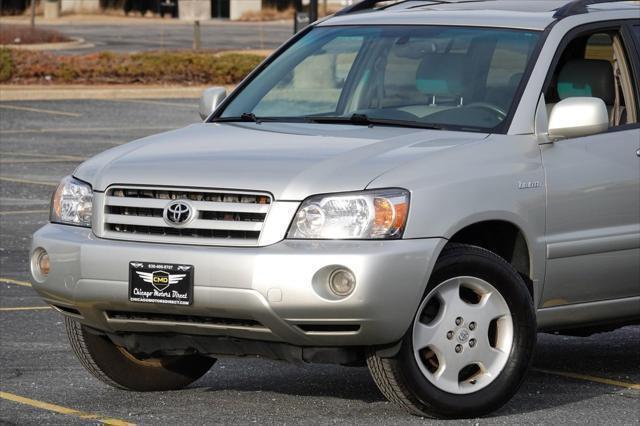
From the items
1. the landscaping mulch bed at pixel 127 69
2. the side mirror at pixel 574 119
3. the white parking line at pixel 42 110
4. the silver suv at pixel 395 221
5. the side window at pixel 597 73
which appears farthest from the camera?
the landscaping mulch bed at pixel 127 69

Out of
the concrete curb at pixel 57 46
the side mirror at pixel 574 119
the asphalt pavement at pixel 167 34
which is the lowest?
the asphalt pavement at pixel 167 34

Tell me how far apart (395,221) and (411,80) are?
1446 mm

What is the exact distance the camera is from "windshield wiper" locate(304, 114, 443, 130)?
25.3 ft

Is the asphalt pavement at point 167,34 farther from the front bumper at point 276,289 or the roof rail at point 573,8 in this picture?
the front bumper at point 276,289

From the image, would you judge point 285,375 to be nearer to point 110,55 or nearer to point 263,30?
point 110,55

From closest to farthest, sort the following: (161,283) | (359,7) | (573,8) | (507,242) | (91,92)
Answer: (161,283) < (507,242) < (573,8) < (359,7) < (91,92)

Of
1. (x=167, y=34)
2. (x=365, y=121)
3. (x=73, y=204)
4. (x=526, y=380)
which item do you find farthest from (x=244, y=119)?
(x=167, y=34)

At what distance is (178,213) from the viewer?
6.87 metres

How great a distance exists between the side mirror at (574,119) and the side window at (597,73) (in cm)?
79

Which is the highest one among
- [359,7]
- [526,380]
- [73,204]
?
[359,7]

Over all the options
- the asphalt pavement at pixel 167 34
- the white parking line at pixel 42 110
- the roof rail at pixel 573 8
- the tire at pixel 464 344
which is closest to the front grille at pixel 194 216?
the tire at pixel 464 344

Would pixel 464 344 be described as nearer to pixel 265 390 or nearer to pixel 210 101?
pixel 265 390

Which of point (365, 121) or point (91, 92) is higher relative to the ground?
point (365, 121)

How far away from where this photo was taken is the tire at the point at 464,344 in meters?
6.90
